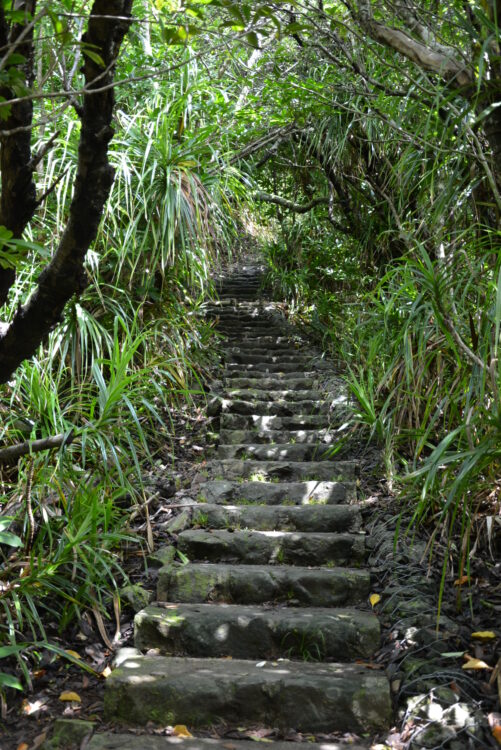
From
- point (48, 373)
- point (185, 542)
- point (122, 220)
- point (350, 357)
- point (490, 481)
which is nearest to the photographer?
point (490, 481)

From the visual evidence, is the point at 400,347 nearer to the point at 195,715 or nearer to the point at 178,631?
the point at 178,631

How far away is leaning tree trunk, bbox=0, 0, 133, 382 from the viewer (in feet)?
4.28

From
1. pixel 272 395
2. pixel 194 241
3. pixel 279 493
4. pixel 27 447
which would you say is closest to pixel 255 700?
pixel 27 447

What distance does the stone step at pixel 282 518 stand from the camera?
289cm

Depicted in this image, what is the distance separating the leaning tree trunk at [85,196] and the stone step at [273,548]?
146 centimetres

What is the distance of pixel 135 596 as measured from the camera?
7.88 ft

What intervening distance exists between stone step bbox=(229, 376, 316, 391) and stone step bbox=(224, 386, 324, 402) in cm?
15

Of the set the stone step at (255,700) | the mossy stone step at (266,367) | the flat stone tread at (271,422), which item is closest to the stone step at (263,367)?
the mossy stone step at (266,367)

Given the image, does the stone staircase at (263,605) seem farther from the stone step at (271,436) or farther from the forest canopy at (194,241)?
the forest canopy at (194,241)

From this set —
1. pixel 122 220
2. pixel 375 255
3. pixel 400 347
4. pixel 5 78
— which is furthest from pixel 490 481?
pixel 375 255

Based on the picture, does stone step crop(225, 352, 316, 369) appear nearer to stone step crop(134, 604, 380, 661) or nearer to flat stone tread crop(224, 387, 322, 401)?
flat stone tread crop(224, 387, 322, 401)

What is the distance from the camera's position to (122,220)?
3627mm

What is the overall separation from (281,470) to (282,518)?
18.4 inches

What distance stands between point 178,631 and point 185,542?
1.79 ft
